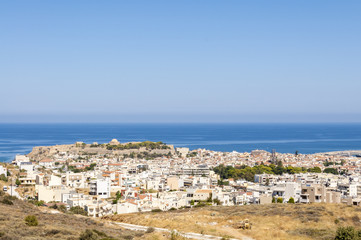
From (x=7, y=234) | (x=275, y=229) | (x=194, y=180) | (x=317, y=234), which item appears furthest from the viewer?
(x=194, y=180)

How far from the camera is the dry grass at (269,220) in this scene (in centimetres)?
1953

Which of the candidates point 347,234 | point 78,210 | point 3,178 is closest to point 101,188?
point 3,178

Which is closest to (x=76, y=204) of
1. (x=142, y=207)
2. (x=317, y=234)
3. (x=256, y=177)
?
(x=142, y=207)

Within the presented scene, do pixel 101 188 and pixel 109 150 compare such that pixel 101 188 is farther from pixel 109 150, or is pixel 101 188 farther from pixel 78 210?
pixel 109 150

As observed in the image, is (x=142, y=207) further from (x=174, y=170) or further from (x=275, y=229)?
(x=174, y=170)

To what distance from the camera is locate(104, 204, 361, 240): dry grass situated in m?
19.5

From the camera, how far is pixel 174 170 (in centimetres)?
6606

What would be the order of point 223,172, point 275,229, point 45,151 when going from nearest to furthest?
point 275,229
point 223,172
point 45,151

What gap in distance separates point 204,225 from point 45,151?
72831 mm

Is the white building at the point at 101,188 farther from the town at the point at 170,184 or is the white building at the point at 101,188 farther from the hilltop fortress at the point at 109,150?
the hilltop fortress at the point at 109,150

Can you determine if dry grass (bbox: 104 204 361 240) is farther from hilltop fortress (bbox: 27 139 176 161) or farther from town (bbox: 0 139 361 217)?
hilltop fortress (bbox: 27 139 176 161)

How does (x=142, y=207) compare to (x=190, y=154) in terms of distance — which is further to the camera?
(x=190, y=154)

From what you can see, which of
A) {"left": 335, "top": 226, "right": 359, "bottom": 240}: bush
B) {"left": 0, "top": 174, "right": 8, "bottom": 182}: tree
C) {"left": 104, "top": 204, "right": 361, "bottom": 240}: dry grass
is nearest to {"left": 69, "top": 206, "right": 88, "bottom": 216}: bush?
{"left": 104, "top": 204, "right": 361, "bottom": 240}: dry grass

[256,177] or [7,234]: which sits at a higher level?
[7,234]
